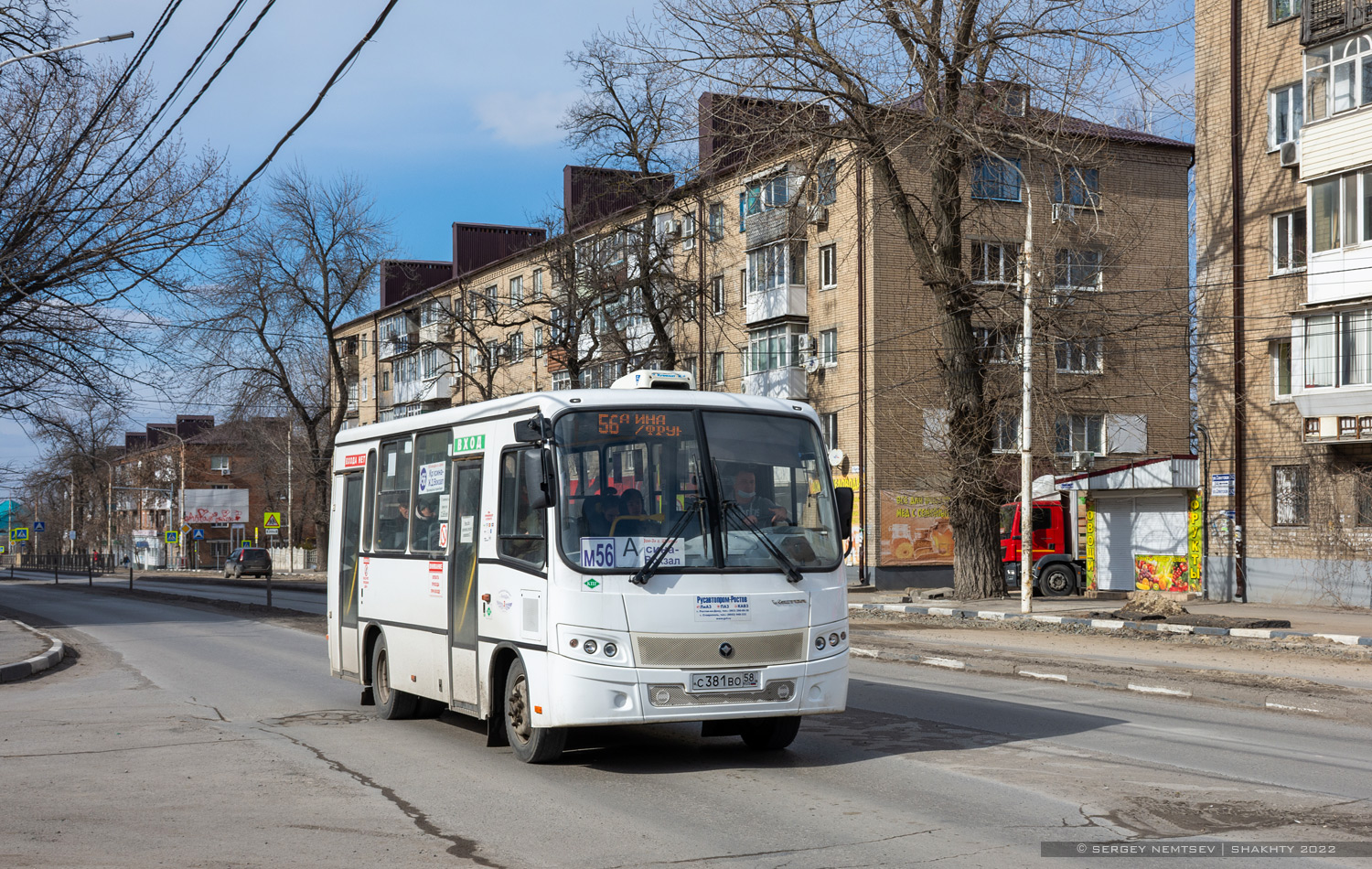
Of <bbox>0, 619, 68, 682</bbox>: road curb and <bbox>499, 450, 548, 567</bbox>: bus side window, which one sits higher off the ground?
<bbox>499, 450, 548, 567</bbox>: bus side window

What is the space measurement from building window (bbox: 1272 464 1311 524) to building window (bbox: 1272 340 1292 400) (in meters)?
1.79

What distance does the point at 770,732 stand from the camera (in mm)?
9508

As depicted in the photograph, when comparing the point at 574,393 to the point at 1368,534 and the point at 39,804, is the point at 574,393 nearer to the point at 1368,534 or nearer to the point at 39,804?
the point at 39,804

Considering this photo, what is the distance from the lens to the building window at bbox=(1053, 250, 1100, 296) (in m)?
33.5

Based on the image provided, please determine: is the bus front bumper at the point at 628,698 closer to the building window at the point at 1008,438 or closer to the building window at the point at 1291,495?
the building window at the point at 1291,495

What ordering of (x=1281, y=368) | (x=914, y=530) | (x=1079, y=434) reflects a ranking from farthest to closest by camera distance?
1. (x=1079, y=434)
2. (x=914, y=530)
3. (x=1281, y=368)

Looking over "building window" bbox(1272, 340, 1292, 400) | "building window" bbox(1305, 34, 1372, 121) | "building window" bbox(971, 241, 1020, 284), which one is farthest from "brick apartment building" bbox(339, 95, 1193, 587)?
"building window" bbox(1305, 34, 1372, 121)

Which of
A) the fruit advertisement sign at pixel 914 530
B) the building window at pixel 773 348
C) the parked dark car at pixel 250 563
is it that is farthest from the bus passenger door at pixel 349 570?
the parked dark car at pixel 250 563

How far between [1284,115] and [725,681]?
90.0ft

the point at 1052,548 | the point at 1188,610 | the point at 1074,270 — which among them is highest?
the point at 1074,270

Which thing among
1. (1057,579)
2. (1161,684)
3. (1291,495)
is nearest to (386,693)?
(1161,684)

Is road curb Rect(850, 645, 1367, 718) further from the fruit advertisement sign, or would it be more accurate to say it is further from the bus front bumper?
the fruit advertisement sign

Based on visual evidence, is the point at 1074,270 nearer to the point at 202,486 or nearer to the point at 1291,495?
the point at 1291,495

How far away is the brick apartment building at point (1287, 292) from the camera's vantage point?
27906 mm
